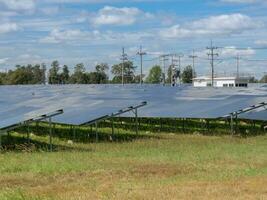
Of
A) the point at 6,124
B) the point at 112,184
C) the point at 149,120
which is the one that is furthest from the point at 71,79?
the point at 112,184

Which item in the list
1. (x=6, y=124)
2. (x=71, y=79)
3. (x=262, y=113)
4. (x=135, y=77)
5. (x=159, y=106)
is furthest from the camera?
(x=135, y=77)

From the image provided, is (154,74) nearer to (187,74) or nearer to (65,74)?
(187,74)

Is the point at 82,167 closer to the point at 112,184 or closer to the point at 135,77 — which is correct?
the point at 112,184

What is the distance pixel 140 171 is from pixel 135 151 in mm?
5063

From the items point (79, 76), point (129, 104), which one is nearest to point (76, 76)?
point (79, 76)

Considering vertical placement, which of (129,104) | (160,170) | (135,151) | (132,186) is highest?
(129,104)

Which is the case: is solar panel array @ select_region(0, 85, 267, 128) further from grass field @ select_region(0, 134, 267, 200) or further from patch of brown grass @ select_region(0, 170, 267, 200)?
patch of brown grass @ select_region(0, 170, 267, 200)

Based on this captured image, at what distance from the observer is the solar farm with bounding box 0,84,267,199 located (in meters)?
10.3

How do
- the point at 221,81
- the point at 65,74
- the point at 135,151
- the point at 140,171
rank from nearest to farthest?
the point at 140,171, the point at 135,151, the point at 221,81, the point at 65,74

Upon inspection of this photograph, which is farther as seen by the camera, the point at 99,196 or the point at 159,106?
the point at 159,106

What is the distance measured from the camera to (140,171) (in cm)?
1309

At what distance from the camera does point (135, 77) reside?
123 m

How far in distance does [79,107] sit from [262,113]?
8837mm

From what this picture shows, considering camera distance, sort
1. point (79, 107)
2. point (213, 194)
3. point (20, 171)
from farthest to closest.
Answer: point (79, 107), point (20, 171), point (213, 194)
